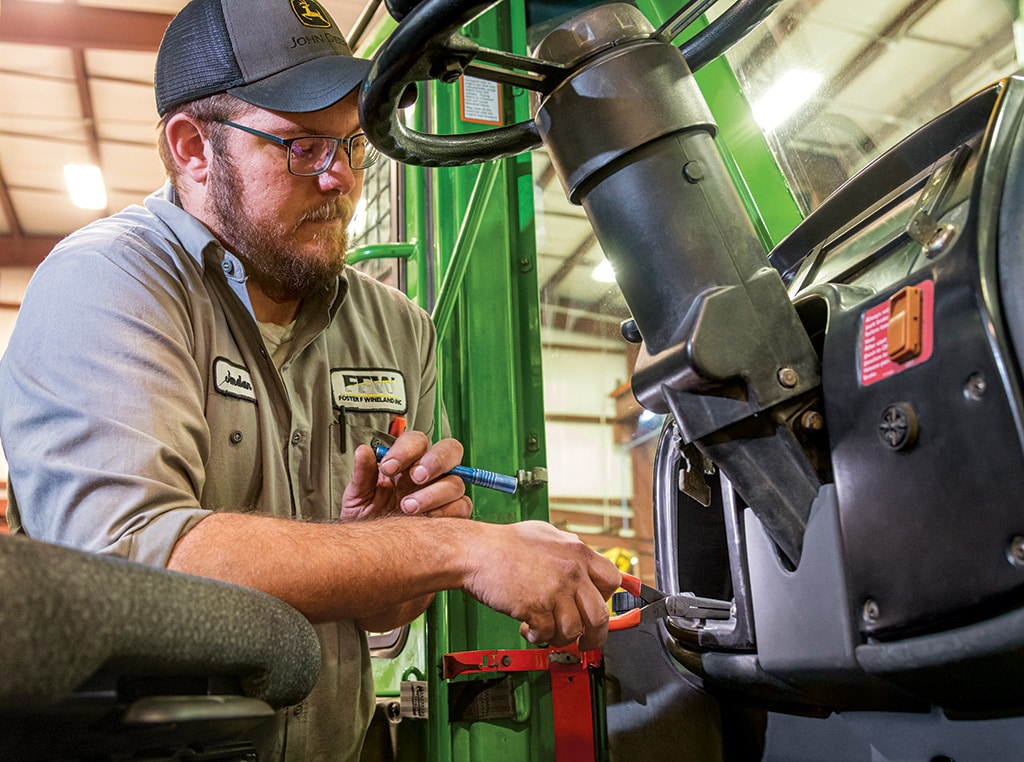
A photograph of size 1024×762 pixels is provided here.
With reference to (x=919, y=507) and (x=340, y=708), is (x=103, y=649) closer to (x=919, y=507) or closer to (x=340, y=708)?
(x=919, y=507)

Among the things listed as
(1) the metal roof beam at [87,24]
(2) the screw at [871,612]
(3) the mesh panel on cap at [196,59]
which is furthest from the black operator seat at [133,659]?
(1) the metal roof beam at [87,24]

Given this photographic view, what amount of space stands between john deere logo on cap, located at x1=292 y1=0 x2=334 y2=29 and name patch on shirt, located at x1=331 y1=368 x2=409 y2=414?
2.06 feet

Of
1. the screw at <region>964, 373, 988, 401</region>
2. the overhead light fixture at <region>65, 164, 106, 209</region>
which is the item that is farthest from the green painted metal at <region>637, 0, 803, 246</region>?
the overhead light fixture at <region>65, 164, 106, 209</region>

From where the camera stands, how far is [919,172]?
85cm

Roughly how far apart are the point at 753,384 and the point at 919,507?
0.17 metres

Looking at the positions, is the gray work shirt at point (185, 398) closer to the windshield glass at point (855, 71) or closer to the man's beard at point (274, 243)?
the man's beard at point (274, 243)

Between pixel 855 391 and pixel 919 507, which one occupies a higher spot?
pixel 855 391

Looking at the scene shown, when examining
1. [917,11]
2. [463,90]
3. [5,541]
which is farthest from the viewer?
[463,90]

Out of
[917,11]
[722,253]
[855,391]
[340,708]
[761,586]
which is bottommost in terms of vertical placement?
[340,708]

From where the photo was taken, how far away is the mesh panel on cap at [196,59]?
1550 mm

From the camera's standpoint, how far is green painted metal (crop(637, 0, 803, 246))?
5.10 feet

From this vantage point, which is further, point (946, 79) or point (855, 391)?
point (946, 79)

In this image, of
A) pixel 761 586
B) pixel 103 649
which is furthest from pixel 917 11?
pixel 103 649

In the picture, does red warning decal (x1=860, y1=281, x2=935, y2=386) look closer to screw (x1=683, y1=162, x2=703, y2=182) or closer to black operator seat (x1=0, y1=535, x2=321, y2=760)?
screw (x1=683, y1=162, x2=703, y2=182)
